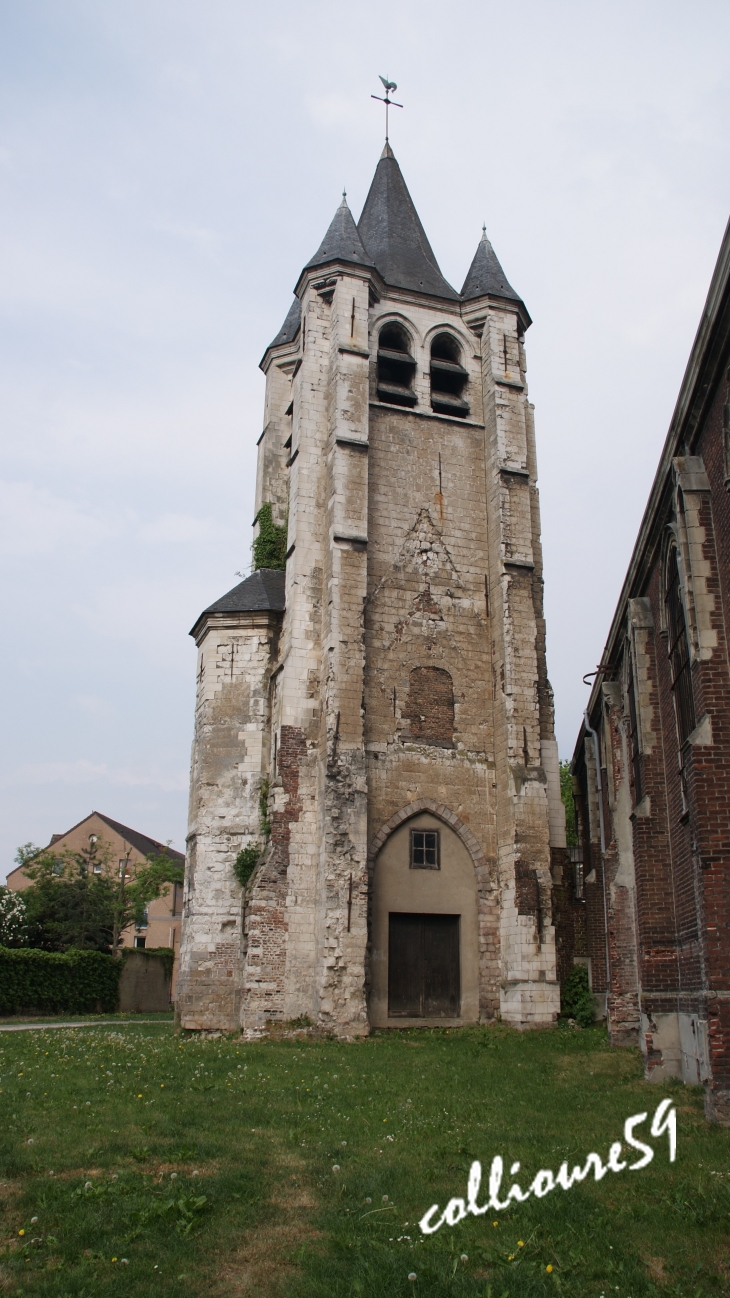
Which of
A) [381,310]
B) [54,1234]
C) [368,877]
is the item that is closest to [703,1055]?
[54,1234]

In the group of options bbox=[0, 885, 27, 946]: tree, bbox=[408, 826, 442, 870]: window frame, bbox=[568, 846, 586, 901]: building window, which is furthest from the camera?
bbox=[0, 885, 27, 946]: tree

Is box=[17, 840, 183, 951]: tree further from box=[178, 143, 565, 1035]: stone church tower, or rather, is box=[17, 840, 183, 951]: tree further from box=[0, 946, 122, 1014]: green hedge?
box=[178, 143, 565, 1035]: stone church tower

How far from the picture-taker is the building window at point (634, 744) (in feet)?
41.5

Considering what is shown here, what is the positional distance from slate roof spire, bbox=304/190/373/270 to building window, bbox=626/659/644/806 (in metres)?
12.8

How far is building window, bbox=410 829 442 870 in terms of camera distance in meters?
18.8

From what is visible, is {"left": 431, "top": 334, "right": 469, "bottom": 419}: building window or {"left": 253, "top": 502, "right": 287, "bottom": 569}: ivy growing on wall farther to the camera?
{"left": 253, "top": 502, "right": 287, "bottom": 569}: ivy growing on wall

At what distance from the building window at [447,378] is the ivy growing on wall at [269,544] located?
5049 millimetres

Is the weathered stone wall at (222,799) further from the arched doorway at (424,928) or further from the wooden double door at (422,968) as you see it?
the wooden double door at (422,968)

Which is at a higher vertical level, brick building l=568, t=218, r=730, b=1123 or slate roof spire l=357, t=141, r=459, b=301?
slate roof spire l=357, t=141, r=459, b=301

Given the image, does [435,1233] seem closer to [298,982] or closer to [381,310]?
[298,982]

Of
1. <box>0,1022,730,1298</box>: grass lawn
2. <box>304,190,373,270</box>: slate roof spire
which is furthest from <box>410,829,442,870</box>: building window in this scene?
<box>304,190,373,270</box>: slate roof spire

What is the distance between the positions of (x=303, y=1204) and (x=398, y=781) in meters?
13.4

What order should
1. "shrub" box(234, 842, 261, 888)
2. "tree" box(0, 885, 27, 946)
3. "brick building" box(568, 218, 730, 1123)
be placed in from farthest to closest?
"tree" box(0, 885, 27, 946) → "shrub" box(234, 842, 261, 888) → "brick building" box(568, 218, 730, 1123)

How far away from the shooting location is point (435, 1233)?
5121 millimetres
